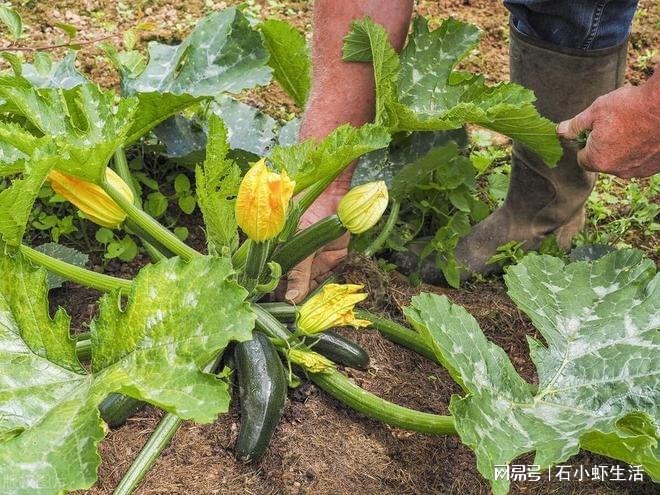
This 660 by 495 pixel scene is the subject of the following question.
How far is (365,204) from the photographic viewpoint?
1.88 m

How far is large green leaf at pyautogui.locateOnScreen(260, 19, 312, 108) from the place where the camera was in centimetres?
222

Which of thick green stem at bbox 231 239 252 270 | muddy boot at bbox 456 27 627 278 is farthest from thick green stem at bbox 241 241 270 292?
muddy boot at bbox 456 27 627 278

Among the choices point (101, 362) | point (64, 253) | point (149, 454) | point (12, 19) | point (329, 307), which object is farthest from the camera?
point (64, 253)

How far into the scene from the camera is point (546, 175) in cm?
260

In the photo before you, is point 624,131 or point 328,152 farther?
point 624,131

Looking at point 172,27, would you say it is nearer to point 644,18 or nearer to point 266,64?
point 266,64

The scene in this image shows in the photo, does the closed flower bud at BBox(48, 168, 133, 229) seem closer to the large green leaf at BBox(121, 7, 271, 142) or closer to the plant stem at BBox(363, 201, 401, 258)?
the large green leaf at BBox(121, 7, 271, 142)

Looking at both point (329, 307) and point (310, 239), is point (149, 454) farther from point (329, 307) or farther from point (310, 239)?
point (310, 239)

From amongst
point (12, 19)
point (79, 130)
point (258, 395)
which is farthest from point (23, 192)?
point (12, 19)

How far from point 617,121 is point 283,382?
3.22 feet

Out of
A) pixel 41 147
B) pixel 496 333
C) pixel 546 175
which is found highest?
pixel 41 147

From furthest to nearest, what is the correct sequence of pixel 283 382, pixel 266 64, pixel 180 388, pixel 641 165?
pixel 266 64
pixel 641 165
pixel 283 382
pixel 180 388

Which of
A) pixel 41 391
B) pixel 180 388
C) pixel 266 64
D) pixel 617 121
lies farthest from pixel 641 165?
pixel 41 391

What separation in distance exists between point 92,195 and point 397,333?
849 mm
